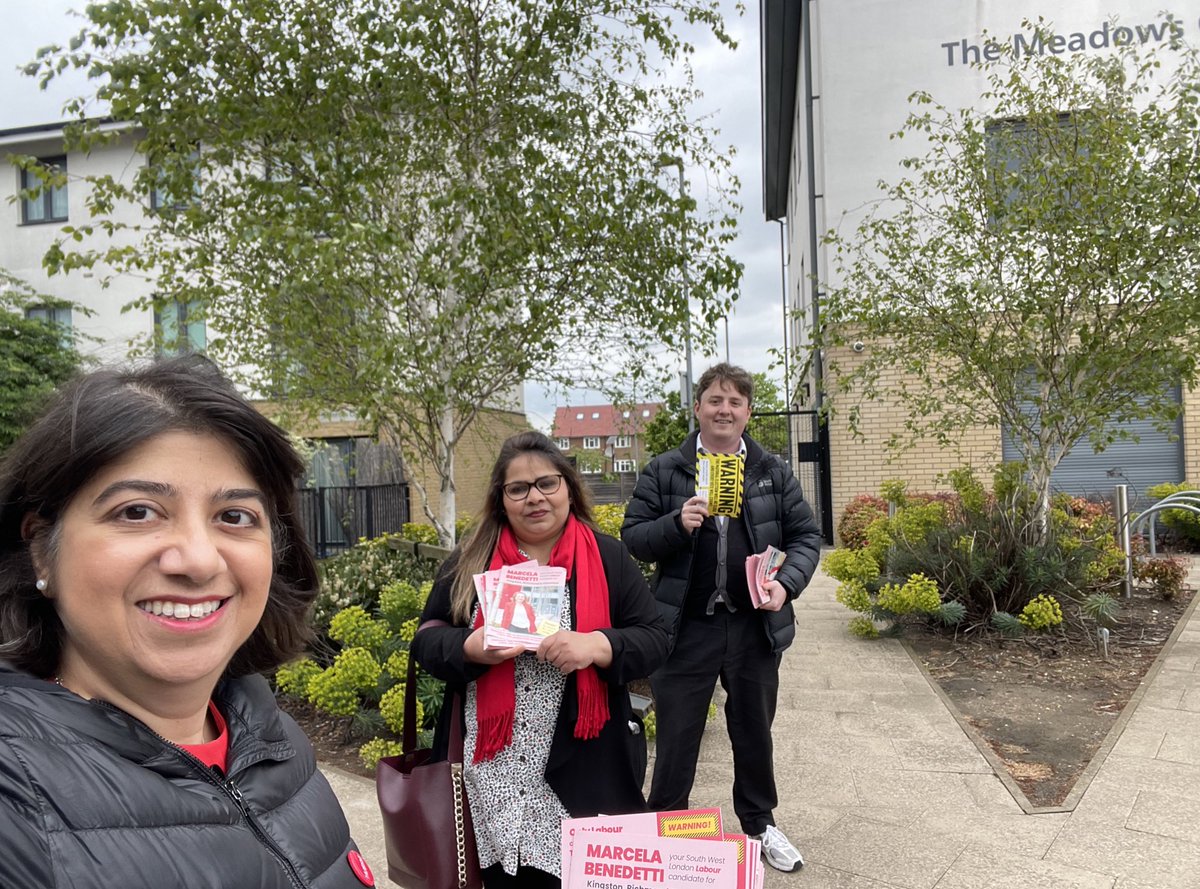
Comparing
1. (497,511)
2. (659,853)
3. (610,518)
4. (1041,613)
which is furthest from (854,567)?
(659,853)

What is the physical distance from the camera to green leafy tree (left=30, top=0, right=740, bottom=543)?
5.26m

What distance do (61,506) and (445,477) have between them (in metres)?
5.25

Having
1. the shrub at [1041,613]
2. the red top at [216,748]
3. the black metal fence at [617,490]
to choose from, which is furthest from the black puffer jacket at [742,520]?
the black metal fence at [617,490]

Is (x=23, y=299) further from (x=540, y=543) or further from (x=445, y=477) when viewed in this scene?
(x=540, y=543)

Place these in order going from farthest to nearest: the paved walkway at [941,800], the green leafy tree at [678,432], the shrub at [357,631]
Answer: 1. the green leafy tree at [678,432]
2. the shrub at [357,631]
3. the paved walkway at [941,800]

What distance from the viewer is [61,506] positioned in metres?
1.13

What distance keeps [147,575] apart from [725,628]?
2.83 meters

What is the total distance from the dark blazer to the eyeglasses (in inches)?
11.9

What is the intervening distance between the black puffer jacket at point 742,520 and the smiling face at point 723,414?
0.45ft

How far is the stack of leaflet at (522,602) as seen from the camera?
2432mm

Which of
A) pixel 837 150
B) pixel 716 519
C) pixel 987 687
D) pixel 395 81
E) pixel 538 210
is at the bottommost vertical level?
pixel 987 687

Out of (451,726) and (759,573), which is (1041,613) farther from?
(451,726)

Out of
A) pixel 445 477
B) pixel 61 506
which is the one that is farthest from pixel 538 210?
pixel 61 506

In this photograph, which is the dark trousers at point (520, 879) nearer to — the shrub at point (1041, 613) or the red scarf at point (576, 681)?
the red scarf at point (576, 681)
